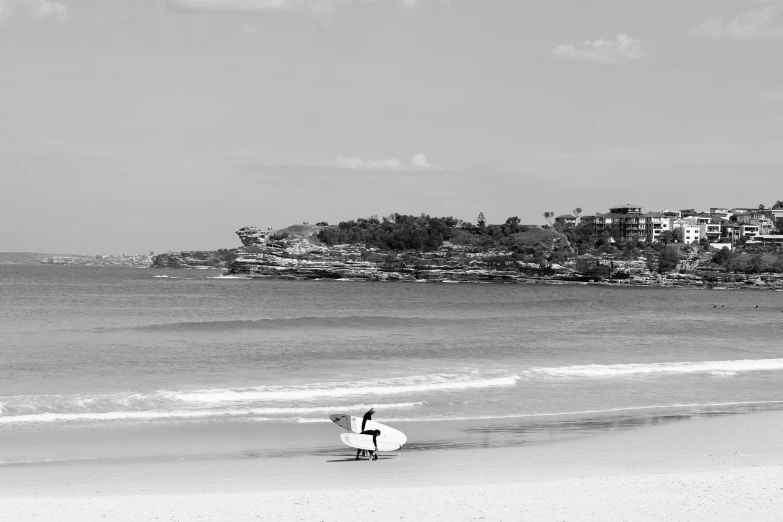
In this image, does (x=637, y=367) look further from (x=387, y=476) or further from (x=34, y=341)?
(x=34, y=341)

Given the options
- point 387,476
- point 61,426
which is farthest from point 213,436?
point 387,476

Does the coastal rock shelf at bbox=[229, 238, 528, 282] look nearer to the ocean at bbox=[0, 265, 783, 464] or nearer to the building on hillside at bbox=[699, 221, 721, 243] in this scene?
the building on hillside at bbox=[699, 221, 721, 243]

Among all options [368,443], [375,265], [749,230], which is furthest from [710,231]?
[368,443]

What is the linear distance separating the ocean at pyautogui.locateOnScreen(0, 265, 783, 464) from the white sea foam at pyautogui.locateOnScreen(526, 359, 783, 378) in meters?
0.07

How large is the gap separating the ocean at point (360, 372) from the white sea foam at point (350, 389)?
6 centimetres

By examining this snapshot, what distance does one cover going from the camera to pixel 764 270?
12719 centimetres

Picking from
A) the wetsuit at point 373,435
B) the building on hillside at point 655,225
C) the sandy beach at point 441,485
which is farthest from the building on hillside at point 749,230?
the wetsuit at point 373,435

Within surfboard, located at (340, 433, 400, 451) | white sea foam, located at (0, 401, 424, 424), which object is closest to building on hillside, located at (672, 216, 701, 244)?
white sea foam, located at (0, 401, 424, 424)

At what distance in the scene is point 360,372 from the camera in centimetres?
2392

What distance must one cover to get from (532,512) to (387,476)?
3011mm

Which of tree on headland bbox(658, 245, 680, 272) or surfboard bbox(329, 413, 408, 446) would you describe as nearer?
surfboard bbox(329, 413, 408, 446)

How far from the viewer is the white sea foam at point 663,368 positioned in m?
24.5

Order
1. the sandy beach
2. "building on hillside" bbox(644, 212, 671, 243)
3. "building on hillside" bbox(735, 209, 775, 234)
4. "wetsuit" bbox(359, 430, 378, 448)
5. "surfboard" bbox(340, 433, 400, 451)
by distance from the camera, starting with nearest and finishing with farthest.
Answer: the sandy beach
"wetsuit" bbox(359, 430, 378, 448)
"surfboard" bbox(340, 433, 400, 451)
"building on hillside" bbox(644, 212, 671, 243)
"building on hillside" bbox(735, 209, 775, 234)

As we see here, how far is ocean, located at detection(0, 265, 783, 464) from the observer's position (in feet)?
55.7
